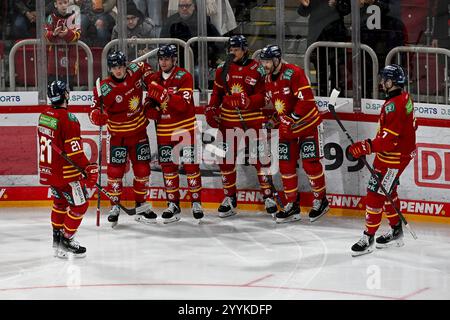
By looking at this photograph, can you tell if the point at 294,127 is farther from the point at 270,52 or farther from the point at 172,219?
the point at 172,219

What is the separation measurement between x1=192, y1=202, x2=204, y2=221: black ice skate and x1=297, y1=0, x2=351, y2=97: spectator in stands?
1.52 m

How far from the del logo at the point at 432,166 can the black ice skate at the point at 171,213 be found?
214cm

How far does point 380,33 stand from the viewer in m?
10.0

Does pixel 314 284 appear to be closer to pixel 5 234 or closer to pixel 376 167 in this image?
pixel 376 167

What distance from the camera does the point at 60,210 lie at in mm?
8734

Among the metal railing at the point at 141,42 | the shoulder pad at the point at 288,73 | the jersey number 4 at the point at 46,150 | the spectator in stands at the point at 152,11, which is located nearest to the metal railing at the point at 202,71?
the metal railing at the point at 141,42

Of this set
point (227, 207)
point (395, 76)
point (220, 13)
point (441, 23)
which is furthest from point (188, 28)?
point (395, 76)

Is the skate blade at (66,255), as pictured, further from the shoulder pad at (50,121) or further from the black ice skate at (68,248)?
the shoulder pad at (50,121)

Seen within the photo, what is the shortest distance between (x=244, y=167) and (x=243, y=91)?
871mm

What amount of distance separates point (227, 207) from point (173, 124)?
96 centimetres

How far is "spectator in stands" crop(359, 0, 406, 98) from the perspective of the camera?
990cm

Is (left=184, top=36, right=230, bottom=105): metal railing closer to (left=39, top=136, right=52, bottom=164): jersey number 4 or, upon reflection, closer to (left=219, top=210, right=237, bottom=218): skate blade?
(left=219, top=210, right=237, bottom=218): skate blade
